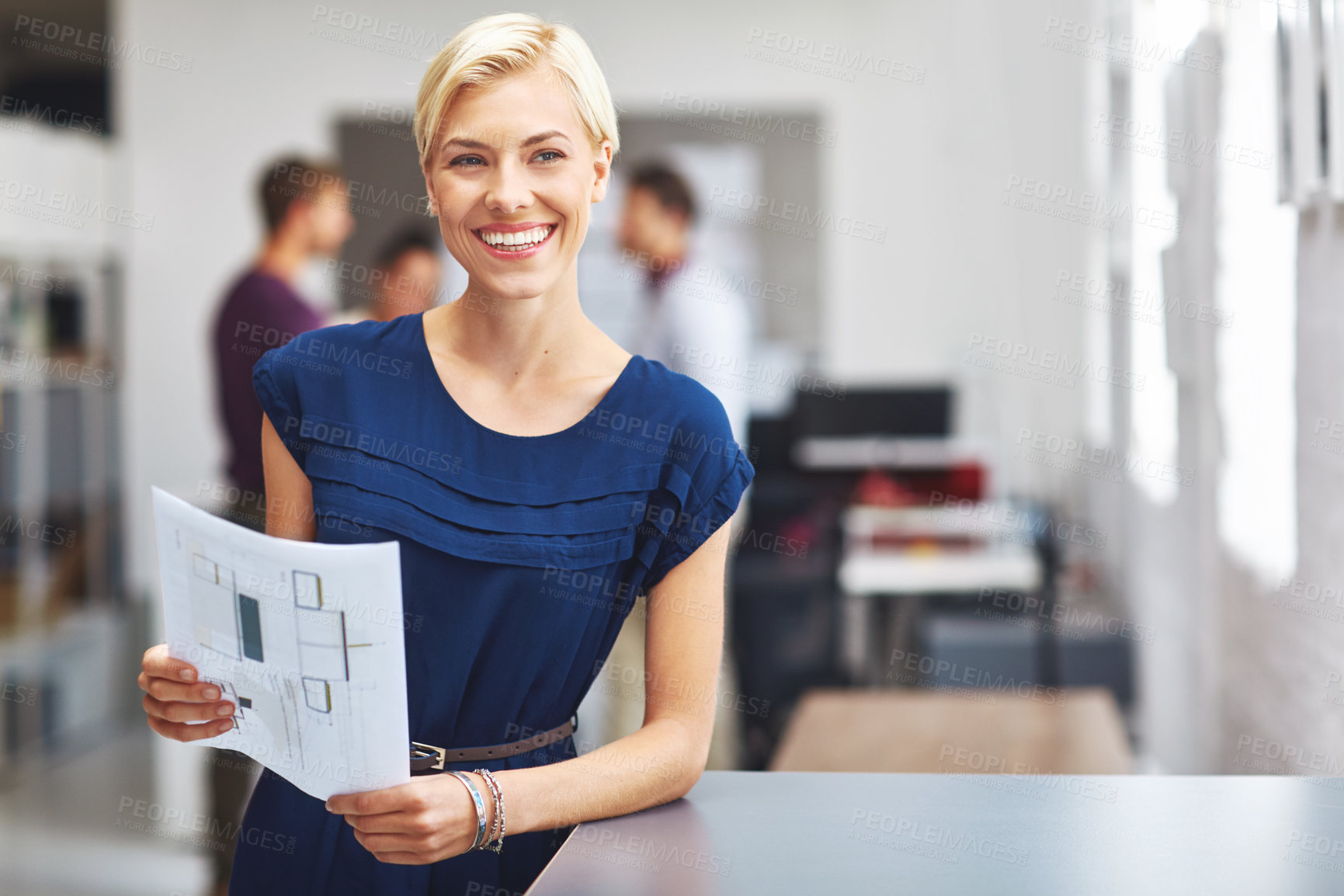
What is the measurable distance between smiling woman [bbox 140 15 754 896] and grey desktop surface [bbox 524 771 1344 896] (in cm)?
8

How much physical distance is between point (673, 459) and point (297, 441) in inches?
14.5

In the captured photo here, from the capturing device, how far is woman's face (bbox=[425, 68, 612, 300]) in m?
1.14

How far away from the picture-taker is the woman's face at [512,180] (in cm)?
114

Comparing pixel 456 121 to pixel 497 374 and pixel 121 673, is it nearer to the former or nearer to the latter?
pixel 497 374

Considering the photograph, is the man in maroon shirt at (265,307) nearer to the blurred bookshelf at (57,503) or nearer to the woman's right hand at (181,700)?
the blurred bookshelf at (57,503)

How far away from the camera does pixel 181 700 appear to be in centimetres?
109

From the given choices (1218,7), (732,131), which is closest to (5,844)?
(1218,7)

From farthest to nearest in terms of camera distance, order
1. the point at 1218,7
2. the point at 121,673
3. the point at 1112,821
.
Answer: the point at 121,673
the point at 1218,7
the point at 1112,821

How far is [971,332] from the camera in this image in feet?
20.8
